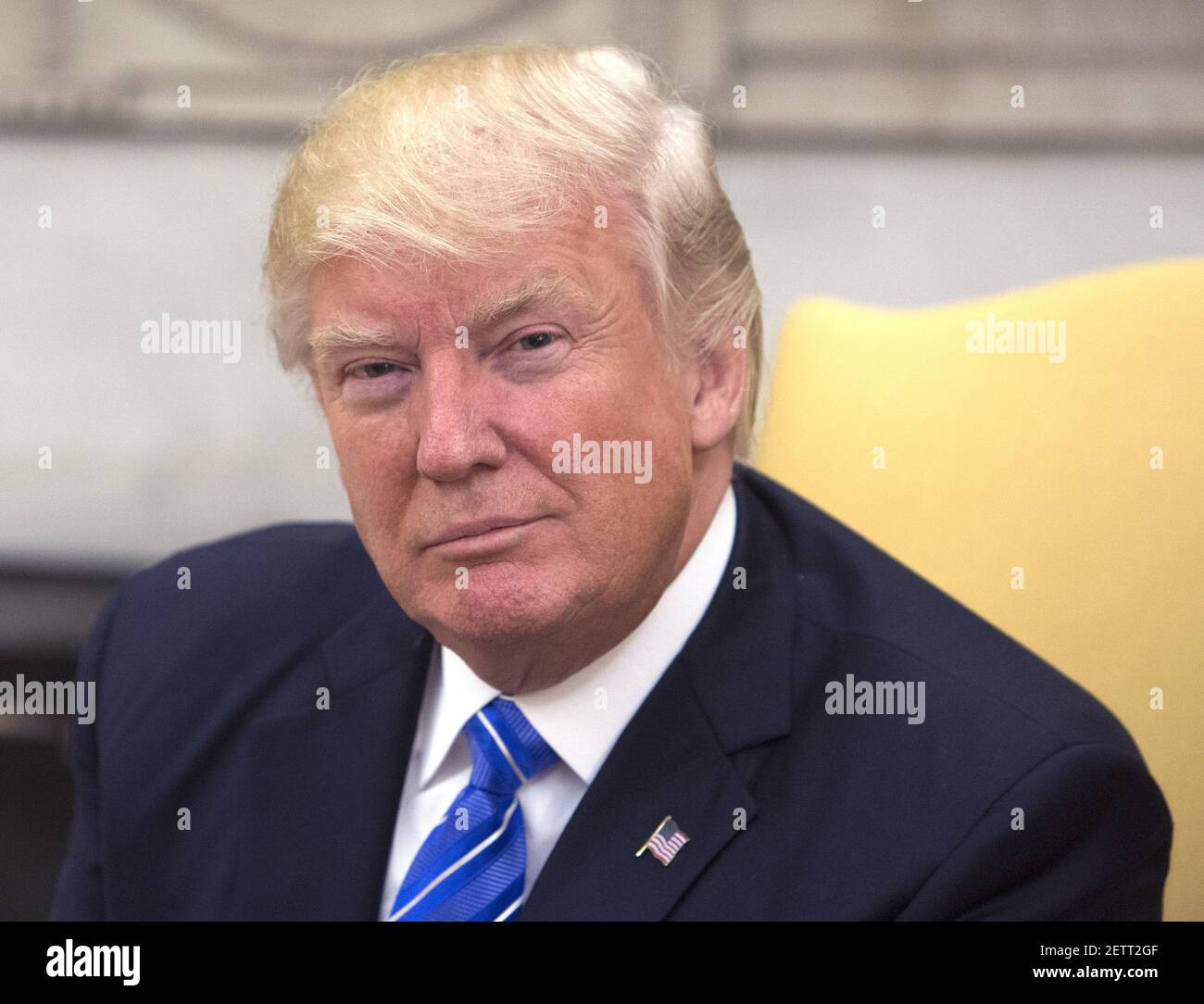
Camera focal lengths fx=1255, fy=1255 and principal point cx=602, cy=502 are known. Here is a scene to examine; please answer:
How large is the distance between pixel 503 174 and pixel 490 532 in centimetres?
28

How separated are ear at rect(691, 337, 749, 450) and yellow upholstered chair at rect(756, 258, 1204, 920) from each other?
295 mm

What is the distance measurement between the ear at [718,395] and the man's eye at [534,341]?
0.16m

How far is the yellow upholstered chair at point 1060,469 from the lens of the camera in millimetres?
1232

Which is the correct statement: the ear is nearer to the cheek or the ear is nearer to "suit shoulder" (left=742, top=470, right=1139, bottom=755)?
"suit shoulder" (left=742, top=470, right=1139, bottom=755)

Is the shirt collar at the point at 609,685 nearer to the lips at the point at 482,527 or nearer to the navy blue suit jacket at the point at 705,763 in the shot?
the navy blue suit jacket at the point at 705,763

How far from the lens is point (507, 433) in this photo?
100 centimetres

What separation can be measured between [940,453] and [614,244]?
51 cm

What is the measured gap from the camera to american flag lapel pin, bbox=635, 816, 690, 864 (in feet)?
3.40

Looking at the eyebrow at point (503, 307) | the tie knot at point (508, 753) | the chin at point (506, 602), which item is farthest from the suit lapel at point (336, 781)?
the eyebrow at point (503, 307)

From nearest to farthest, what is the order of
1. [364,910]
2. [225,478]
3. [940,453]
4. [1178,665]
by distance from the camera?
[364,910]
[1178,665]
[940,453]
[225,478]

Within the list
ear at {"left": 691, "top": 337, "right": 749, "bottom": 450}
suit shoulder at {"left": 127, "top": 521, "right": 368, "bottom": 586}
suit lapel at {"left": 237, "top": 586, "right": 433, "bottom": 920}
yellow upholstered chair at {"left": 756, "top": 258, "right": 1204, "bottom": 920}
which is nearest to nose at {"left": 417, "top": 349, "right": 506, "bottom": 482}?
ear at {"left": 691, "top": 337, "right": 749, "bottom": 450}

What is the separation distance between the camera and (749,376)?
1201 mm
